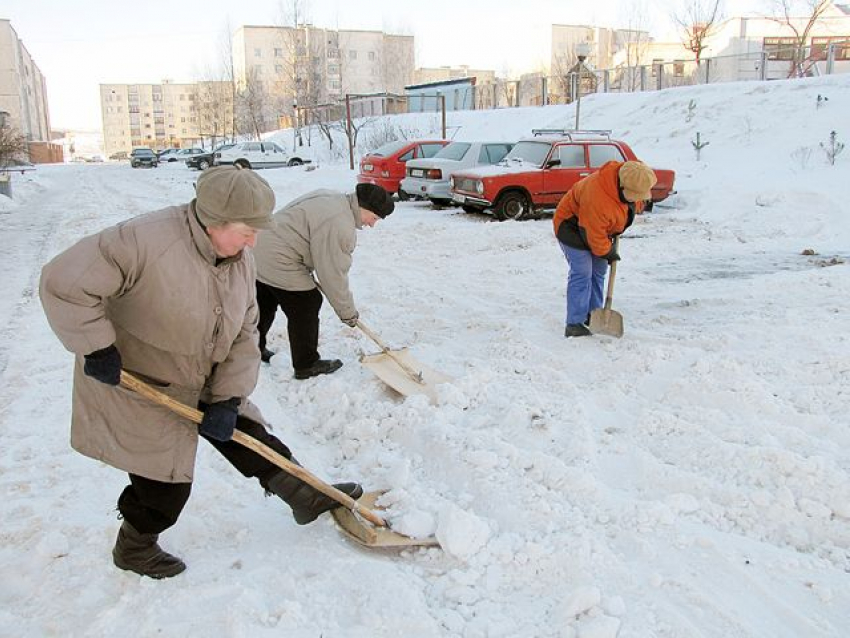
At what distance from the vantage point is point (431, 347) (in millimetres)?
5543

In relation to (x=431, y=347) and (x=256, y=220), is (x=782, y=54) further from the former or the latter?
(x=256, y=220)

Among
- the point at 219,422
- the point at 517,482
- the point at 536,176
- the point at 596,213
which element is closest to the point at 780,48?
the point at 536,176

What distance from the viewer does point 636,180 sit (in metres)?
4.93

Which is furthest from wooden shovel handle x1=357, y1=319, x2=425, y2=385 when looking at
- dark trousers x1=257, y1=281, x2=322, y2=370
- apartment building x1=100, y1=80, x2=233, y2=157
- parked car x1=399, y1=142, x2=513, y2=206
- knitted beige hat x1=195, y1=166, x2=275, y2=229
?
apartment building x1=100, y1=80, x2=233, y2=157

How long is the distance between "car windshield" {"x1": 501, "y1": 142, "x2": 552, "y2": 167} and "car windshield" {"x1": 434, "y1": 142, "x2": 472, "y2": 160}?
1.44 m

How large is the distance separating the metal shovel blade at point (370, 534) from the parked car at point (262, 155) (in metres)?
28.4

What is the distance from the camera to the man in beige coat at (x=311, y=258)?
14.6ft

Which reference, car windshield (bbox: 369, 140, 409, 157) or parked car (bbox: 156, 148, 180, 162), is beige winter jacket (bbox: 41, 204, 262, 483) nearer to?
car windshield (bbox: 369, 140, 409, 157)

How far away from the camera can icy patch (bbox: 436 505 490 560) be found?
2811mm

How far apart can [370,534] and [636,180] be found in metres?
3.20

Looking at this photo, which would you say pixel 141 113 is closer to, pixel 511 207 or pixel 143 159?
pixel 143 159

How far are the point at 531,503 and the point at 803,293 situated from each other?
4.62 m

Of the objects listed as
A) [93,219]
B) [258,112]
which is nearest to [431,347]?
[93,219]

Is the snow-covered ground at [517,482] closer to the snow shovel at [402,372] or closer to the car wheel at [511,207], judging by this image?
the snow shovel at [402,372]
